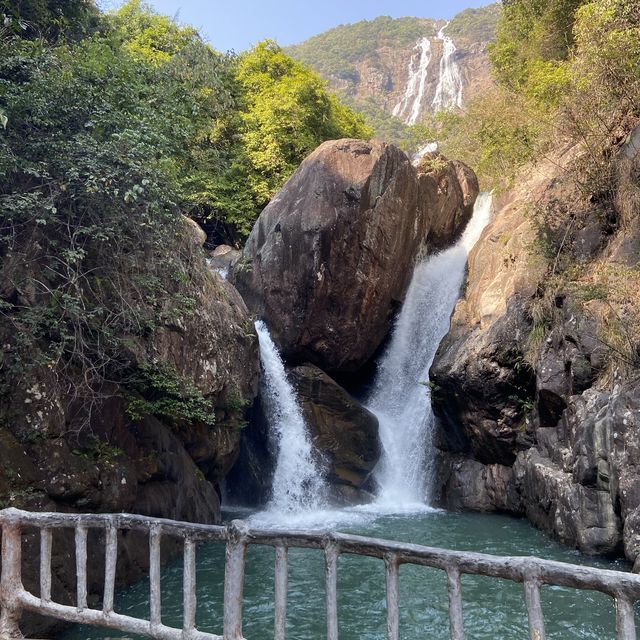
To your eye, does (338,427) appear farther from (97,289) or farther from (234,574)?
(234,574)

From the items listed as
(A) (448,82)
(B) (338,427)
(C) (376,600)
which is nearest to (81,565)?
(C) (376,600)

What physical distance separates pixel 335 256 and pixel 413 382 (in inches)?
182

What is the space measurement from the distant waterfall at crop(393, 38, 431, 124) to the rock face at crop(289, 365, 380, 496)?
196 ft

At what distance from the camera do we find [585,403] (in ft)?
36.8

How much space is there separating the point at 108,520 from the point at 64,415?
4.41 metres

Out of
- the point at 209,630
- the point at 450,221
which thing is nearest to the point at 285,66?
the point at 450,221

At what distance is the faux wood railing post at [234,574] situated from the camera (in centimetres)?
445

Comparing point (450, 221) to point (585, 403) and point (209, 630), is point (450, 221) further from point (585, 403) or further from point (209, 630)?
point (209, 630)

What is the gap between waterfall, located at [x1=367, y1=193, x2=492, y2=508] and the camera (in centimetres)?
1689

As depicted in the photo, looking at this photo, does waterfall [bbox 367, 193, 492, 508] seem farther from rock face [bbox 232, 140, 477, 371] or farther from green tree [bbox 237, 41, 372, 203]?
green tree [bbox 237, 41, 372, 203]

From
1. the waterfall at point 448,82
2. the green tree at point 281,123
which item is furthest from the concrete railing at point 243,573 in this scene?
the waterfall at point 448,82

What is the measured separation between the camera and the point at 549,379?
12.4m

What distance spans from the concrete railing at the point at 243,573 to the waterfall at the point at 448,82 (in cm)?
6806

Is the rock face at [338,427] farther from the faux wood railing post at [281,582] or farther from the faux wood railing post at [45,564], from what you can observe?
the faux wood railing post at [281,582]
